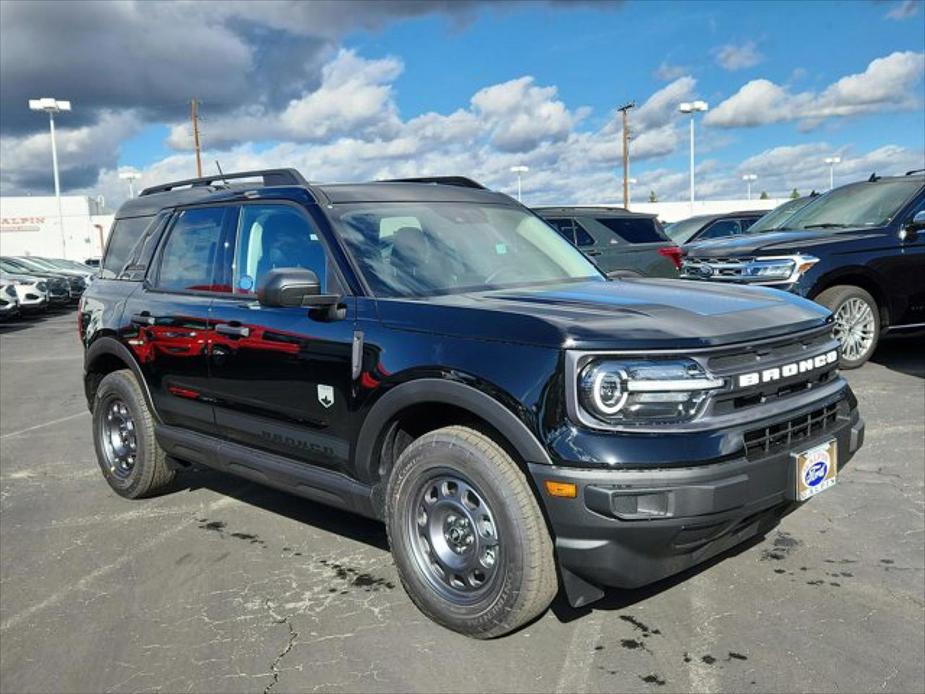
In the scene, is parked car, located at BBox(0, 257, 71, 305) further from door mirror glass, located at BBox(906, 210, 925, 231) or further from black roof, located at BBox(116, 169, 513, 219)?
door mirror glass, located at BBox(906, 210, 925, 231)

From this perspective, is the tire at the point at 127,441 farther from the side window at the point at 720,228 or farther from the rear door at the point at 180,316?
the side window at the point at 720,228

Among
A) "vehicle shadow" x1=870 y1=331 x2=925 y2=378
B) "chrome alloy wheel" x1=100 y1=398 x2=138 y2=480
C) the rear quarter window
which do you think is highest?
the rear quarter window

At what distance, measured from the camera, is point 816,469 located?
3.06 metres

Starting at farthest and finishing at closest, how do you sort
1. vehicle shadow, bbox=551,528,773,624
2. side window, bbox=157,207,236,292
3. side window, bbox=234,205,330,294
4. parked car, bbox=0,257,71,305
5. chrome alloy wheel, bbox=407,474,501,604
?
parked car, bbox=0,257,71,305, side window, bbox=157,207,236,292, side window, bbox=234,205,330,294, vehicle shadow, bbox=551,528,773,624, chrome alloy wheel, bbox=407,474,501,604

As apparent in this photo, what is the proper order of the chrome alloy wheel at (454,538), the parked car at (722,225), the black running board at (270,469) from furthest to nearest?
the parked car at (722,225) < the black running board at (270,469) < the chrome alloy wheel at (454,538)

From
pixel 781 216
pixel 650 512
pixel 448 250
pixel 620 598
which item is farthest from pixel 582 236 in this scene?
pixel 650 512

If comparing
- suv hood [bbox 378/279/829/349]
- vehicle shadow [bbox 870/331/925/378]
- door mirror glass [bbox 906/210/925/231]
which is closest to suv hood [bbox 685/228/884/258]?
door mirror glass [bbox 906/210/925/231]

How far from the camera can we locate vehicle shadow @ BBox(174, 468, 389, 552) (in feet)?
14.6

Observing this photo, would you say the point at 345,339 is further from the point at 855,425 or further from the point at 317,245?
the point at 855,425

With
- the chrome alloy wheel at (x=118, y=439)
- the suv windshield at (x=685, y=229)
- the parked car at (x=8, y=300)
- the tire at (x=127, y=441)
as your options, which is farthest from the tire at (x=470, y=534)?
the parked car at (x=8, y=300)

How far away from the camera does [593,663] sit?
2.99 m

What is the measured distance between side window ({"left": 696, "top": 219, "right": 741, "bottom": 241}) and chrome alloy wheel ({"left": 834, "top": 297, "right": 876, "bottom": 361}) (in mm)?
7716

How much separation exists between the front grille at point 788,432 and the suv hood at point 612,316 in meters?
0.35

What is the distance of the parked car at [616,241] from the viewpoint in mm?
10773
